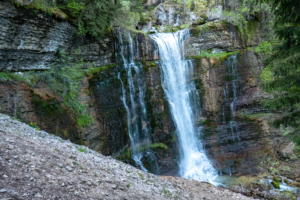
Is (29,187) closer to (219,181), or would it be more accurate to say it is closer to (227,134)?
(219,181)

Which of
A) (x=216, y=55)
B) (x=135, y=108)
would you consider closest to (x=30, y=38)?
(x=135, y=108)

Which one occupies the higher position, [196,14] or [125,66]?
[196,14]

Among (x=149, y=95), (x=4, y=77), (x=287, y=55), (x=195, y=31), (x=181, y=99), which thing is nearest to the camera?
(x=287, y=55)

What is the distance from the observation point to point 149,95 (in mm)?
15648

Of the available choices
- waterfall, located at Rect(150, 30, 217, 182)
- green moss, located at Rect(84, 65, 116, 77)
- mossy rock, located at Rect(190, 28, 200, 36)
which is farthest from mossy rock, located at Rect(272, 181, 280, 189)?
green moss, located at Rect(84, 65, 116, 77)

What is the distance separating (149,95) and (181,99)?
131 inches

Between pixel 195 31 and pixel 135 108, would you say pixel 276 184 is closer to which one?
pixel 135 108

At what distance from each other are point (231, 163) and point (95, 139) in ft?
39.6

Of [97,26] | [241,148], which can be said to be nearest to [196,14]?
[97,26]

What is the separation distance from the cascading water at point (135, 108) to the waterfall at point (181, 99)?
2641mm

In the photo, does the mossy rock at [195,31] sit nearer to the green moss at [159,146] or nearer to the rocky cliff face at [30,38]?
the rocky cliff face at [30,38]

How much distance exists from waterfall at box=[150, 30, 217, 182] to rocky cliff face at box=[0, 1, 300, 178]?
29.2 inches

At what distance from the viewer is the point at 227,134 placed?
54.2ft

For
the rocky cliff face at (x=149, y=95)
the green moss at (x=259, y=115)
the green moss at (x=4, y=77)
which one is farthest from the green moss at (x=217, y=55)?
the green moss at (x=4, y=77)
